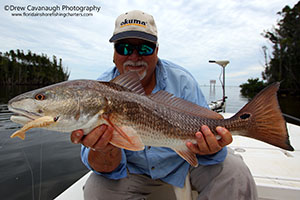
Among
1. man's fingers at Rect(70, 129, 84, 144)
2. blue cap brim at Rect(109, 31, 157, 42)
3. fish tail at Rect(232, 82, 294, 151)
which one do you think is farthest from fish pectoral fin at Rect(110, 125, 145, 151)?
blue cap brim at Rect(109, 31, 157, 42)

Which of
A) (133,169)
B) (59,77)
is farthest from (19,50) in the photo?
(133,169)

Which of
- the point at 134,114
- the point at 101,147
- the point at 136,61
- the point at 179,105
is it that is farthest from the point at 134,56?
the point at 101,147

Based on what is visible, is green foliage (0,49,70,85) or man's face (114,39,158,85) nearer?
man's face (114,39,158,85)

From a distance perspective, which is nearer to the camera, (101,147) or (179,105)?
(101,147)

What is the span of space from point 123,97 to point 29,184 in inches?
199

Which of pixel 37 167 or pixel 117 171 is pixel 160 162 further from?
pixel 37 167

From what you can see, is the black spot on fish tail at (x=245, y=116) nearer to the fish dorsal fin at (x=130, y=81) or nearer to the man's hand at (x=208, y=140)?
the man's hand at (x=208, y=140)

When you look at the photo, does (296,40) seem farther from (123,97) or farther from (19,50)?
(19,50)

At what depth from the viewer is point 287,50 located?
1661 inches

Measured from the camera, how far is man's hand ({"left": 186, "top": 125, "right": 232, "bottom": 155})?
1.99m

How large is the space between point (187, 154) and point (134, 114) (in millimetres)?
757

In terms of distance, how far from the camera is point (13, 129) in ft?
31.0

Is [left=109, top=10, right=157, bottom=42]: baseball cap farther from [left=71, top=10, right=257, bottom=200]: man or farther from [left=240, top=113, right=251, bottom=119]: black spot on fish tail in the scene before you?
[left=240, top=113, right=251, bottom=119]: black spot on fish tail

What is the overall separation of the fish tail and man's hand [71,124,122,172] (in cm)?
143
